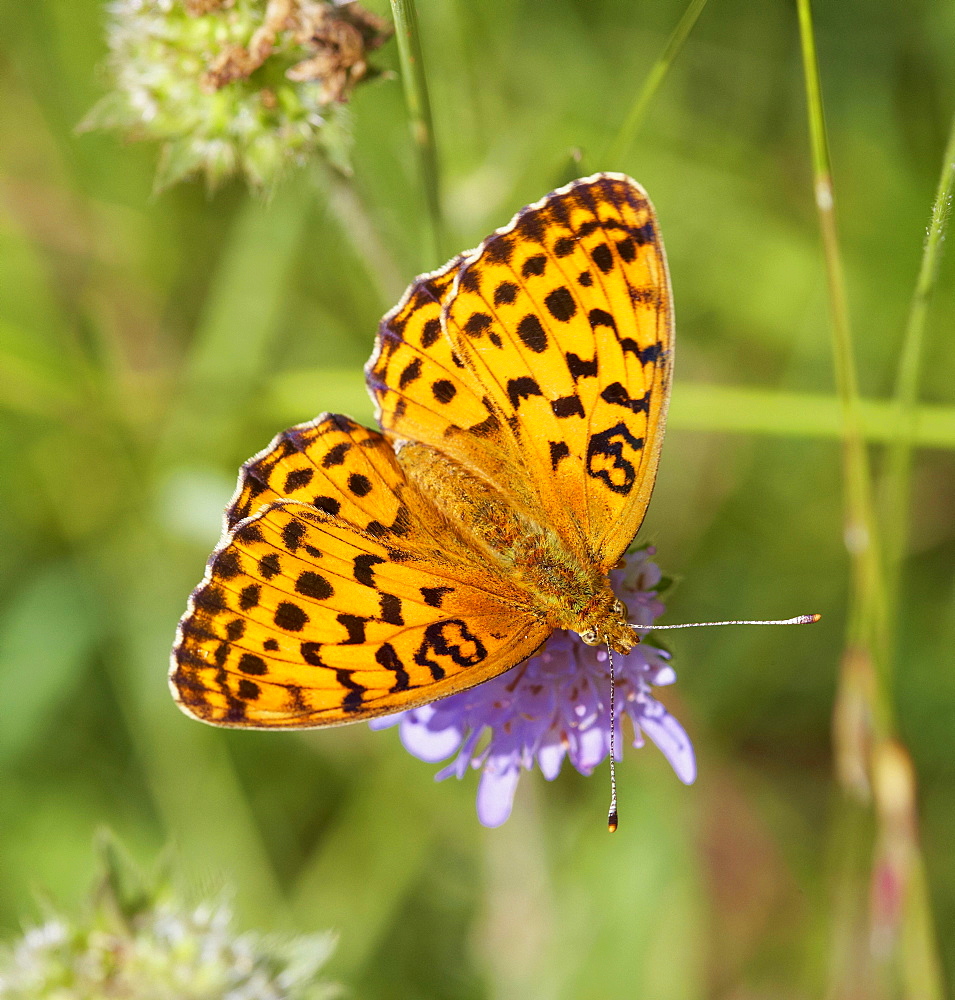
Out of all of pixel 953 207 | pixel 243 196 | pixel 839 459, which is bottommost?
pixel 839 459

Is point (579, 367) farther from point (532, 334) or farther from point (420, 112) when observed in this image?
point (420, 112)

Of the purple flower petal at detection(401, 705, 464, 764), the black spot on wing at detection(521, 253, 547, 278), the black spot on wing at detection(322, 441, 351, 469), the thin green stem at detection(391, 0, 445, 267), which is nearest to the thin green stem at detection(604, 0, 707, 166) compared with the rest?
the thin green stem at detection(391, 0, 445, 267)

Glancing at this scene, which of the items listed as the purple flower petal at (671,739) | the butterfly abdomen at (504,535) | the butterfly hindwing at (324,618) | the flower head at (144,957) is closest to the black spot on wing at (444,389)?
the butterfly abdomen at (504,535)

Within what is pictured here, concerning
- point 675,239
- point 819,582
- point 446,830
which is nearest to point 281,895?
point 446,830

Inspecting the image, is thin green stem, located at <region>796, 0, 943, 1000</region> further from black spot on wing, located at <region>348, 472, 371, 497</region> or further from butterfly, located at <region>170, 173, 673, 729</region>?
black spot on wing, located at <region>348, 472, 371, 497</region>

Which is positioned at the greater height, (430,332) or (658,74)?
(658,74)

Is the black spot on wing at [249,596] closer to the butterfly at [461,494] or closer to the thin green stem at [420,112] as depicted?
the butterfly at [461,494]

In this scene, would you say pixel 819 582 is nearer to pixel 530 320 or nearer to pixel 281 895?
pixel 530 320

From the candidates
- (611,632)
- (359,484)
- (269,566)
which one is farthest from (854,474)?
(269,566)
